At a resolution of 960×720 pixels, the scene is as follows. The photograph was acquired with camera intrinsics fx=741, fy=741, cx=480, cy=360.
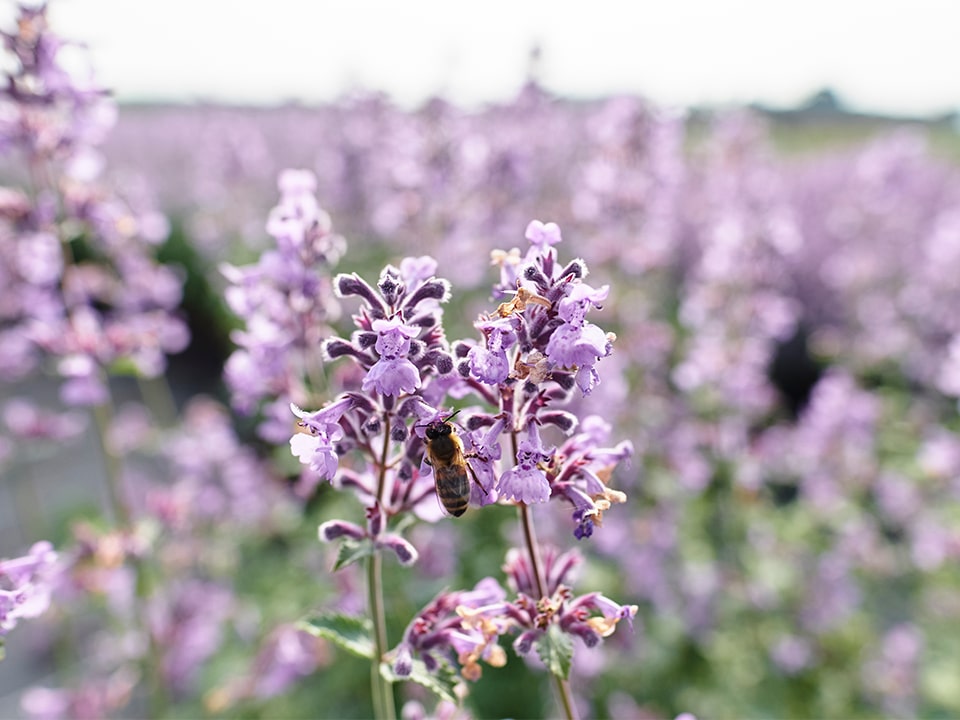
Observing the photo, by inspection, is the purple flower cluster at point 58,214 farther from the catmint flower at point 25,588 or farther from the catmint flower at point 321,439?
the catmint flower at point 321,439

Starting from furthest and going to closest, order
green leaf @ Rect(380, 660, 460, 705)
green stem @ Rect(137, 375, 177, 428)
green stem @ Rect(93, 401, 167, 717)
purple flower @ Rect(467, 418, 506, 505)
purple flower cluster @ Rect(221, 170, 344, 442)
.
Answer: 1. green stem @ Rect(137, 375, 177, 428)
2. green stem @ Rect(93, 401, 167, 717)
3. purple flower cluster @ Rect(221, 170, 344, 442)
4. green leaf @ Rect(380, 660, 460, 705)
5. purple flower @ Rect(467, 418, 506, 505)

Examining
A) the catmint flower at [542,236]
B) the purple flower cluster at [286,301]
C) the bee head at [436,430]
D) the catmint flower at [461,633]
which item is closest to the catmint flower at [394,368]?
the bee head at [436,430]

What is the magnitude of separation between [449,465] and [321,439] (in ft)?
0.92

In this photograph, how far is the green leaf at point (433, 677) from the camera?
5.49 feet

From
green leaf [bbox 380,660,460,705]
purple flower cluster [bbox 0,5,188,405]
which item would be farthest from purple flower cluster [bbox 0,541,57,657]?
purple flower cluster [bbox 0,5,188,405]

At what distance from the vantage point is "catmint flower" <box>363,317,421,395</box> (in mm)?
1504

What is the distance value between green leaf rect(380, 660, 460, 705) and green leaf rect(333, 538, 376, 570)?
11.1 inches

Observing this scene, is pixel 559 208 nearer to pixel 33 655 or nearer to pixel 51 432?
pixel 51 432

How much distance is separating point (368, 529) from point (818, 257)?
1202 cm

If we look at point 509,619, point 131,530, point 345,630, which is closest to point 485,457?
point 509,619

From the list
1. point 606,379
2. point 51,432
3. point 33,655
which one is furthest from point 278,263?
point 33,655

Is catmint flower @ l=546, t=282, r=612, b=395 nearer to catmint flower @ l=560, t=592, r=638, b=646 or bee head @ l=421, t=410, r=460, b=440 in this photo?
bee head @ l=421, t=410, r=460, b=440

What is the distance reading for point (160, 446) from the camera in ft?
16.0

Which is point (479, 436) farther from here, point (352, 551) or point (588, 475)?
point (352, 551)
